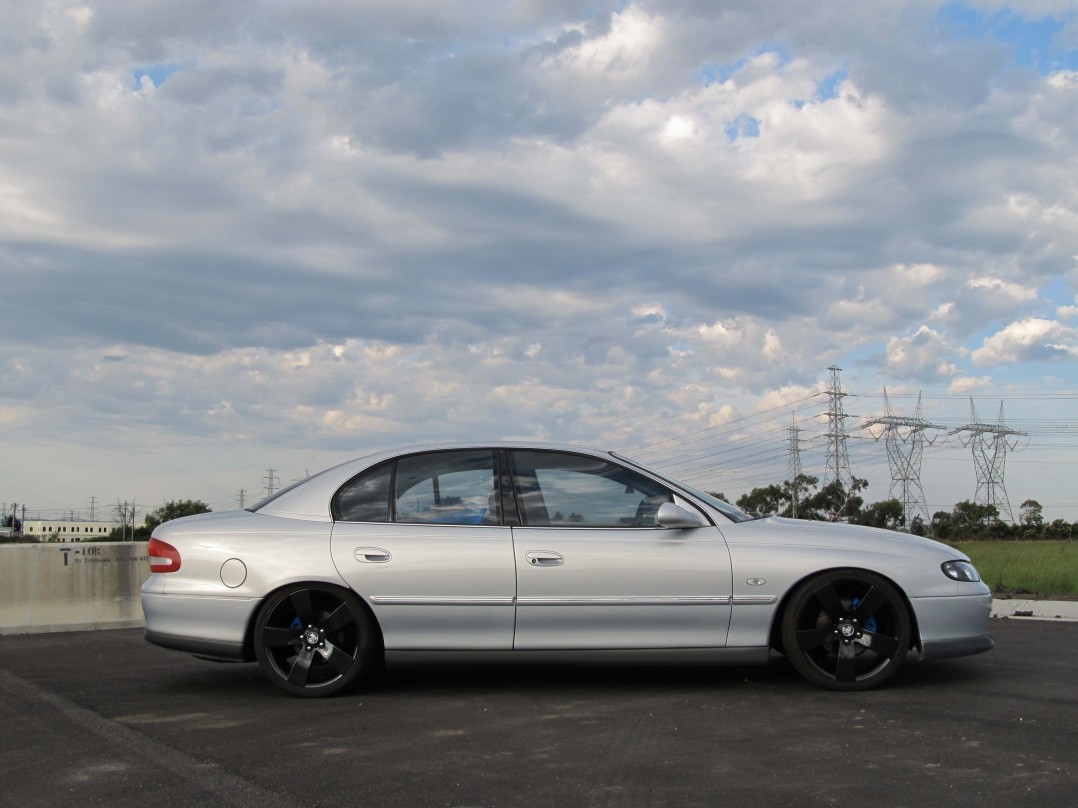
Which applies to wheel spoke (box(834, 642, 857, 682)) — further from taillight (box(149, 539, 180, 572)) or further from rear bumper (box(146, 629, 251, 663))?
taillight (box(149, 539, 180, 572))

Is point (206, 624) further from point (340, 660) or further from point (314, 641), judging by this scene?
point (340, 660)

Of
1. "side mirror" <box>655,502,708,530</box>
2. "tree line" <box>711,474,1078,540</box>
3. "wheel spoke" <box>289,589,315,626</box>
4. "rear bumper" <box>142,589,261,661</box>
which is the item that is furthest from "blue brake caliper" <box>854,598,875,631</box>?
"tree line" <box>711,474,1078,540</box>

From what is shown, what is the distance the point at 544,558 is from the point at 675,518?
30.4 inches

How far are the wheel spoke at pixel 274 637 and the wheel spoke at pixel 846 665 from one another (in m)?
3.10

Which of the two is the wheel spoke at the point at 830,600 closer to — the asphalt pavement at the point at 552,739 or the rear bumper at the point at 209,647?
the asphalt pavement at the point at 552,739

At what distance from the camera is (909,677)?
667cm

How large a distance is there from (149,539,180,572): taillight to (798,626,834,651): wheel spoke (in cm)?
362

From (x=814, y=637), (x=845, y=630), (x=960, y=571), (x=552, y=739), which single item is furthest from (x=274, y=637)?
(x=960, y=571)

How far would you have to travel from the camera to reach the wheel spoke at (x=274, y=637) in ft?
20.3

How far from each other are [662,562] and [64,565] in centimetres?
702

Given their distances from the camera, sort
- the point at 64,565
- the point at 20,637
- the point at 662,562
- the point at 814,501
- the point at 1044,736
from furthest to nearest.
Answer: the point at 814,501 < the point at 64,565 < the point at 20,637 < the point at 662,562 < the point at 1044,736

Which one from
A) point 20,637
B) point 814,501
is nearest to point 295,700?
point 20,637

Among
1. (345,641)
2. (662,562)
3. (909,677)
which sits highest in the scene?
(662,562)

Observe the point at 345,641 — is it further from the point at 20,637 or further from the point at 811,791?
the point at 20,637
